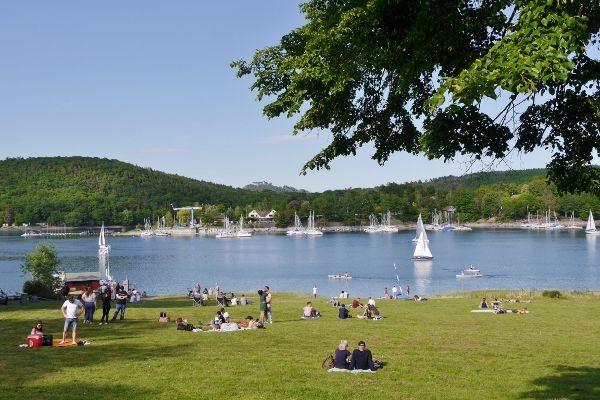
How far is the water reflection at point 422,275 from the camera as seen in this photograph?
80.6 metres

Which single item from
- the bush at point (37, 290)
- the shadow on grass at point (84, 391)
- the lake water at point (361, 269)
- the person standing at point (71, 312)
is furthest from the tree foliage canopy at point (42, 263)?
the shadow on grass at point (84, 391)

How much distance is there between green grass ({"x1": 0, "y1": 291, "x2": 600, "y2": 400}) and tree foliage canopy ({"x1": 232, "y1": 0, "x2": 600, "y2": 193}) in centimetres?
620

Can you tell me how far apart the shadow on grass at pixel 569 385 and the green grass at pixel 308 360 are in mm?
24

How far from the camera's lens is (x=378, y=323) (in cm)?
2872

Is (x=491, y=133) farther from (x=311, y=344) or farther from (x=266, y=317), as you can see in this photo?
(x=266, y=317)

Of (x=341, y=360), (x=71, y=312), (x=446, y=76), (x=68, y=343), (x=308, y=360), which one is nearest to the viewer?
(x=446, y=76)

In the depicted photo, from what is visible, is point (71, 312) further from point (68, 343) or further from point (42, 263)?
point (42, 263)

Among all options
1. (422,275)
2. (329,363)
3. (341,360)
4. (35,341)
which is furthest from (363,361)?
(422,275)

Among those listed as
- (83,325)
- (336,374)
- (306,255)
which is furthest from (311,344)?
(306,255)

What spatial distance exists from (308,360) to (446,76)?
39.9 feet

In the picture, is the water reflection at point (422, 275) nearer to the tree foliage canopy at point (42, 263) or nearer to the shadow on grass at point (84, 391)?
the tree foliage canopy at point (42, 263)

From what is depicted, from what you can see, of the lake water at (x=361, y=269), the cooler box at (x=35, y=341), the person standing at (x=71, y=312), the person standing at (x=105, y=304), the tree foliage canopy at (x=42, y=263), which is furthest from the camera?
the lake water at (x=361, y=269)

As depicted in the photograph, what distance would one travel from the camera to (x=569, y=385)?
1494 cm

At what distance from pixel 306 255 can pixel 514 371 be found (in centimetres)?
13819
